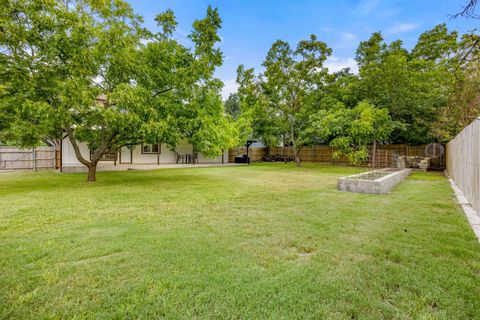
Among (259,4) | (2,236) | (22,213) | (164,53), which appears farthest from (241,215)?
(259,4)

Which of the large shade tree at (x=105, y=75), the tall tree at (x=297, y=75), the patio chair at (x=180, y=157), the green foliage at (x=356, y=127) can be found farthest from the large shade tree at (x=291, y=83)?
the large shade tree at (x=105, y=75)

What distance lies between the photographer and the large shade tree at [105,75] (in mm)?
6207

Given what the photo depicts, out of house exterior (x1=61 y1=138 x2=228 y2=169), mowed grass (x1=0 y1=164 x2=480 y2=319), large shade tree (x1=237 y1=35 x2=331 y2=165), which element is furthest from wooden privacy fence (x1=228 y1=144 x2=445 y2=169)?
mowed grass (x1=0 y1=164 x2=480 y2=319)

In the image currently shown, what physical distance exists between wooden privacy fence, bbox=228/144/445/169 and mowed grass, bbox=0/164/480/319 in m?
10.4

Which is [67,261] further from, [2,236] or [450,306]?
[450,306]

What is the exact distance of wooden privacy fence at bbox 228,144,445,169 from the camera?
1408 cm

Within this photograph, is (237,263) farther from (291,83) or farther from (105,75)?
(291,83)

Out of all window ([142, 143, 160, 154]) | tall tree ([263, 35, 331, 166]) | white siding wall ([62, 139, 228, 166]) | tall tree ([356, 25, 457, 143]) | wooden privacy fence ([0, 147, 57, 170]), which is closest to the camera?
wooden privacy fence ([0, 147, 57, 170])

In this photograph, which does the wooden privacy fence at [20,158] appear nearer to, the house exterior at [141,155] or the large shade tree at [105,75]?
the house exterior at [141,155]

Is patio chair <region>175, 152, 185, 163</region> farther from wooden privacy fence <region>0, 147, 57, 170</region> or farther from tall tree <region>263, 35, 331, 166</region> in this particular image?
tall tree <region>263, 35, 331, 166</region>

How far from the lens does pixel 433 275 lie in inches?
90.4

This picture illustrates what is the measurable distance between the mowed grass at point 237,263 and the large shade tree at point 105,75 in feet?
10.8

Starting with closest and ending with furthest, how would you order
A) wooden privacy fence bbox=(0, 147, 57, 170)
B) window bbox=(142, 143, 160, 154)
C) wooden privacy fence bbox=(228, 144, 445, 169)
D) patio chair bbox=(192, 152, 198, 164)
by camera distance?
wooden privacy fence bbox=(0, 147, 57, 170) < wooden privacy fence bbox=(228, 144, 445, 169) < window bbox=(142, 143, 160, 154) < patio chair bbox=(192, 152, 198, 164)

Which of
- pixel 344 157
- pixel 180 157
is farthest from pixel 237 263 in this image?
pixel 344 157
